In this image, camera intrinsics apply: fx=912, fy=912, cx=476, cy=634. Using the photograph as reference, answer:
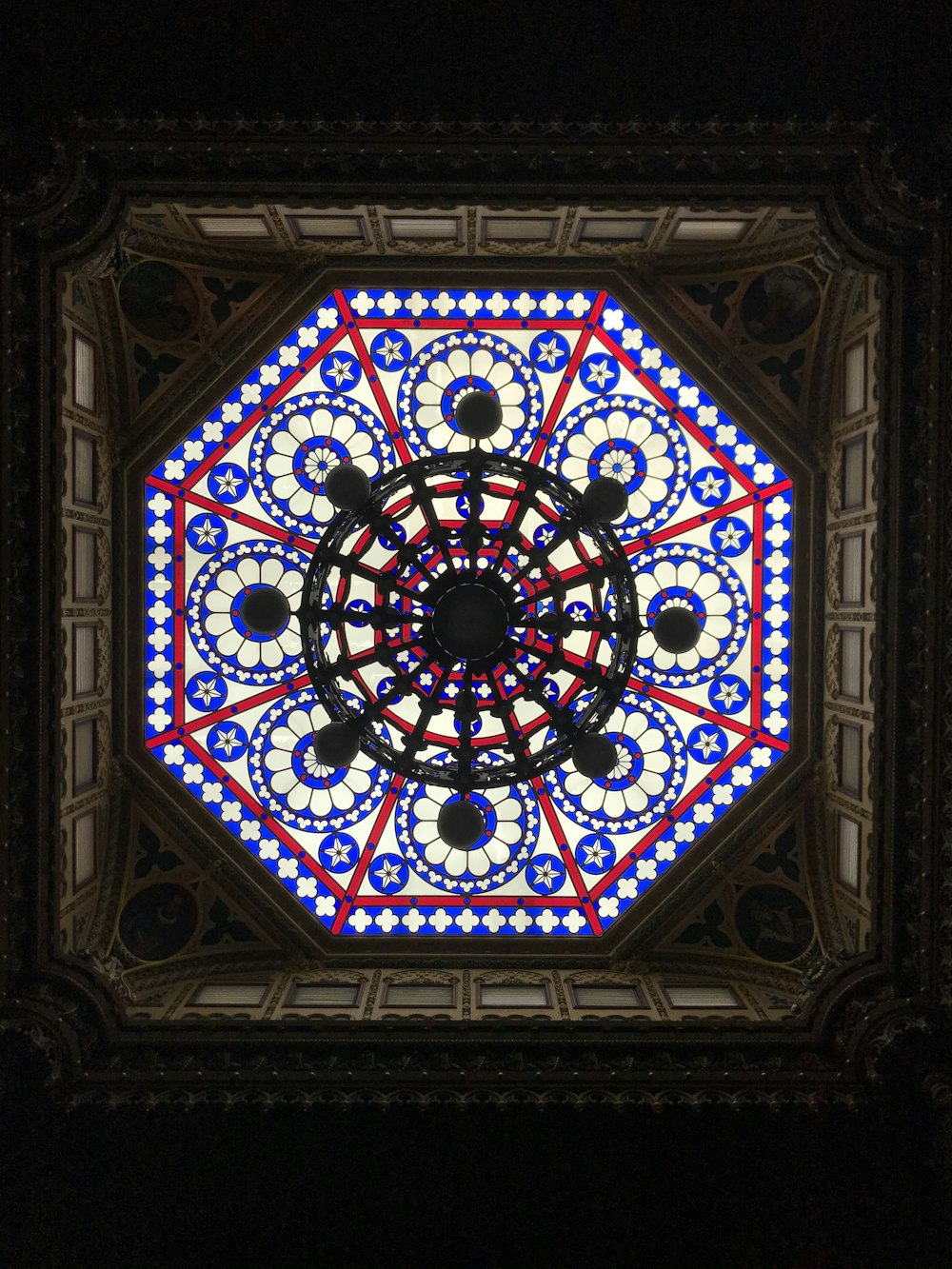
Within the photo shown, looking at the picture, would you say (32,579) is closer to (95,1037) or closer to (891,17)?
(95,1037)

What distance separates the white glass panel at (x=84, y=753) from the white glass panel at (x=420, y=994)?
435cm

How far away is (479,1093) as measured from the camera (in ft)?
29.7

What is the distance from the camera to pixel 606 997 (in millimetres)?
10641

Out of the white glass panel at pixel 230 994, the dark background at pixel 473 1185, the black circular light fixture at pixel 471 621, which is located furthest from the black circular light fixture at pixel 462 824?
the white glass panel at pixel 230 994

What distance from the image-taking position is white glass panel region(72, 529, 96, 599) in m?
10.2

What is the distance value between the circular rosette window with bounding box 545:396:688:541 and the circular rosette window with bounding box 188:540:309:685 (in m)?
3.71

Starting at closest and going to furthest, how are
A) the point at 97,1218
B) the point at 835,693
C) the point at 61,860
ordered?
the point at 97,1218 → the point at 61,860 → the point at 835,693

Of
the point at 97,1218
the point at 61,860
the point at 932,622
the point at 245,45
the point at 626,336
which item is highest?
the point at 626,336

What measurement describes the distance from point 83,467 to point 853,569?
8.90 m

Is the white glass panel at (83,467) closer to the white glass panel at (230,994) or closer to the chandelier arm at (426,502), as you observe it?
the chandelier arm at (426,502)

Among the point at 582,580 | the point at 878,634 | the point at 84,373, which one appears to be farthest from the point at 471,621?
the point at 84,373

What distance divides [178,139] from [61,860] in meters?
7.22

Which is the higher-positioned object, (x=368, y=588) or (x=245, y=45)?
(x=245, y=45)

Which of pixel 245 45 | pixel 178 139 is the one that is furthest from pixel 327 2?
pixel 178 139
